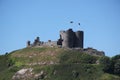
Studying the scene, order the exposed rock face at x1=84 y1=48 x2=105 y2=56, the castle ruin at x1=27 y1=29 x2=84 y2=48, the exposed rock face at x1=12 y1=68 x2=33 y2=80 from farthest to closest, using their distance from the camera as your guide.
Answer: the castle ruin at x1=27 y1=29 x2=84 y2=48, the exposed rock face at x1=84 y1=48 x2=105 y2=56, the exposed rock face at x1=12 y1=68 x2=33 y2=80

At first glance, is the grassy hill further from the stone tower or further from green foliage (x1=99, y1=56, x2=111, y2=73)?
the stone tower

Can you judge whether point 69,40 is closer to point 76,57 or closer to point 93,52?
point 93,52

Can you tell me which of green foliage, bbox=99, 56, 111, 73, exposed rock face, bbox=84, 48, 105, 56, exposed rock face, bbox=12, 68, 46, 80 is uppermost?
exposed rock face, bbox=84, 48, 105, 56

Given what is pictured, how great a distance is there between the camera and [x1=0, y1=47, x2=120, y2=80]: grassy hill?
393ft

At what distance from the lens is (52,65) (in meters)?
127

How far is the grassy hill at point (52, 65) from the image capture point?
120 m

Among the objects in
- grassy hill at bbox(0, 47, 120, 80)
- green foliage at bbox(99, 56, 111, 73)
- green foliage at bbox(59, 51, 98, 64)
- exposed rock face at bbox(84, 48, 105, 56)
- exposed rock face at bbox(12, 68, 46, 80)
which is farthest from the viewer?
exposed rock face at bbox(84, 48, 105, 56)

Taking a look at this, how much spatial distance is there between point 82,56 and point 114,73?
42.0 ft

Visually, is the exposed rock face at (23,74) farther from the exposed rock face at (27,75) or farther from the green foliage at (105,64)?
the green foliage at (105,64)

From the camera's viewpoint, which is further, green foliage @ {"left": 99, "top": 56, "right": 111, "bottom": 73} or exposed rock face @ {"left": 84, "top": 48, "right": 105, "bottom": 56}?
exposed rock face @ {"left": 84, "top": 48, "right": 105, "bottom": 56}

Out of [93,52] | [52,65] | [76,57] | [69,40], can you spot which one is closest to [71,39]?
[69,40]

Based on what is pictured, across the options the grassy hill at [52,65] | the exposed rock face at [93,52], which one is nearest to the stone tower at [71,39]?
the grassy hill at [52,65]

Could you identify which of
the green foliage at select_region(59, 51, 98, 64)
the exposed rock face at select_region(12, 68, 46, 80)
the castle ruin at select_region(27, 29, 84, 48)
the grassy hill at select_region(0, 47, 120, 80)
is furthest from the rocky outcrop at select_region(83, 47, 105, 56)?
the exposed rock face at select_region(12, 68, 46, 80)

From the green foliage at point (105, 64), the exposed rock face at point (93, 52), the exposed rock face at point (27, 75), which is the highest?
the exposed rock face at point (93, 52)
